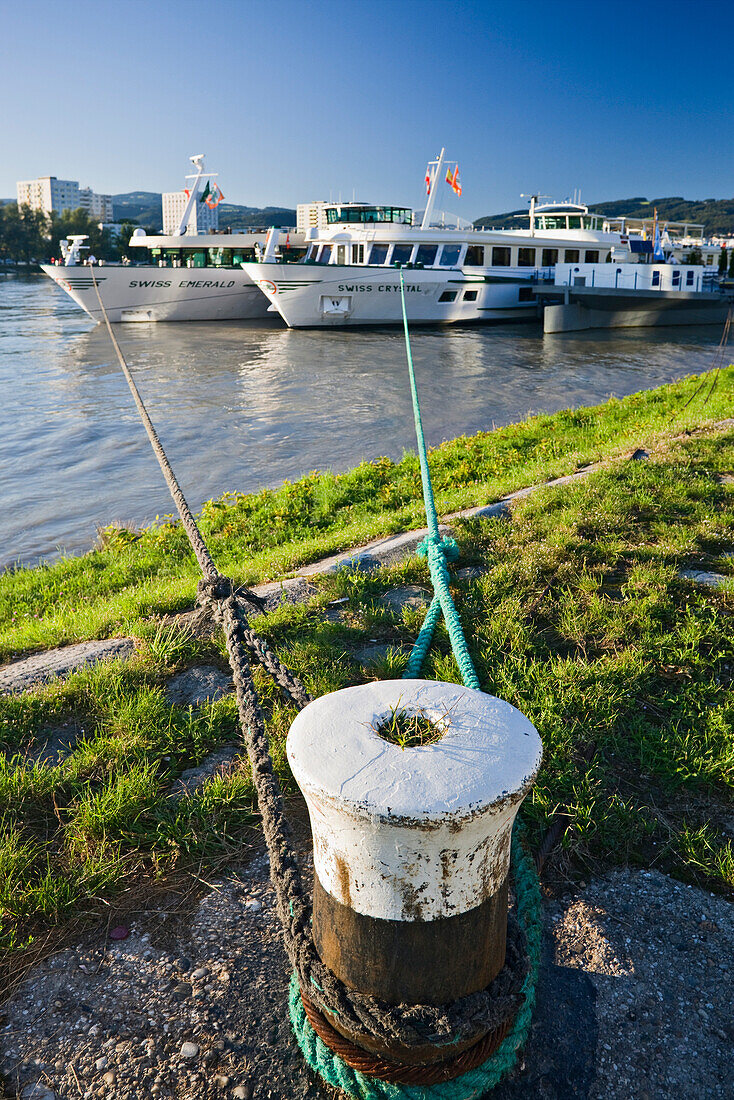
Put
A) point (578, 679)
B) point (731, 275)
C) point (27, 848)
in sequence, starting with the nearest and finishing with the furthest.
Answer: point (27, 848), point (578, 679), point (731, 275)

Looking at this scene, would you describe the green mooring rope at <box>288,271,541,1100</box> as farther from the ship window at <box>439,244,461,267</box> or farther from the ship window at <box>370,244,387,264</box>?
the ship window at <box>439,244,461,267</box>

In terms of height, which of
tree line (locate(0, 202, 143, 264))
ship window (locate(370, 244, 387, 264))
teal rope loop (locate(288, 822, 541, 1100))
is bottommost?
teal rope loop (locate(288, 822, 541, 1100))

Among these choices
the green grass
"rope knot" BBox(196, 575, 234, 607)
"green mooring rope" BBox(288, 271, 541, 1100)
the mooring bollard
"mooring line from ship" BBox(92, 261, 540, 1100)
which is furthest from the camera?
"rope knot" BBox(196, 575, 234, 607)

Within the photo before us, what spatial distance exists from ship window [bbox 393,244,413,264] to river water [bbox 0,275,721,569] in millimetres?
3358

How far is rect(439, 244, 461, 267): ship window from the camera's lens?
31891mm

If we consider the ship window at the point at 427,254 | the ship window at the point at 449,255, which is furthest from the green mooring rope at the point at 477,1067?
the ship window at the point at 449,255

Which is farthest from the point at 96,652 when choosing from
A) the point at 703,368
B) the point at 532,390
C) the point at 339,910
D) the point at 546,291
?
the point at 546,291

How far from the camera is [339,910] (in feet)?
4.52

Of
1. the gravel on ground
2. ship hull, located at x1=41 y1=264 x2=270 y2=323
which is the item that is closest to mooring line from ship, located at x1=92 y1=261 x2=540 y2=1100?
the gravel on ground

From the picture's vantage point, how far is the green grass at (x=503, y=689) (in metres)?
2.28

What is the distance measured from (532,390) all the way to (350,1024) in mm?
17422

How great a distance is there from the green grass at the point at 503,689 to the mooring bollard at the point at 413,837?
967 mm

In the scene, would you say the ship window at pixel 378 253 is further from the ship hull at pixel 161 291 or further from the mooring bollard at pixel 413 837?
the mooring bollard at pixel 413 837

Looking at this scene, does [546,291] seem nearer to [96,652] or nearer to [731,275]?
[731,275]
